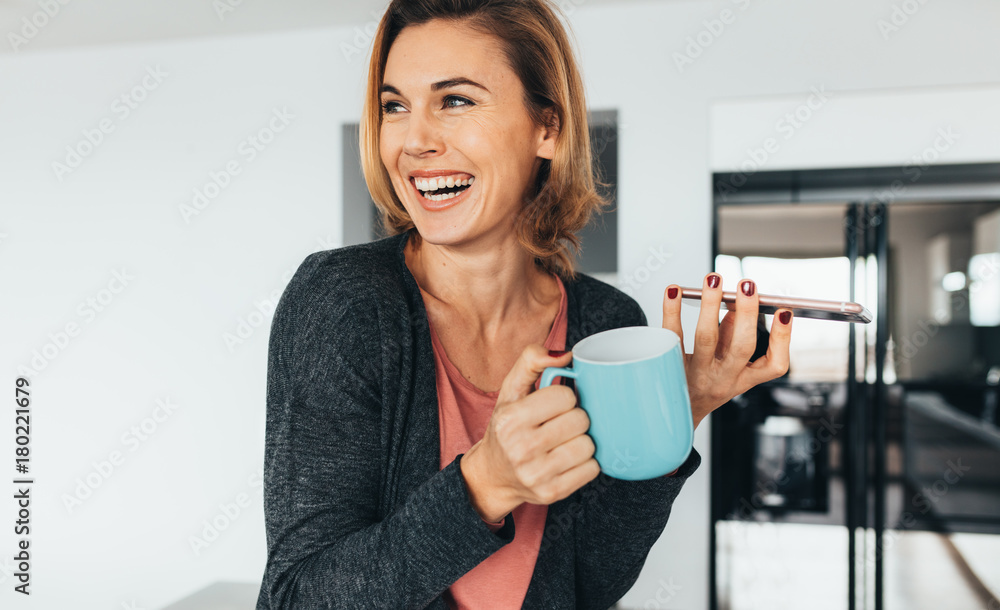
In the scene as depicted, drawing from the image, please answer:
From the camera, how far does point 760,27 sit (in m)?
2.59

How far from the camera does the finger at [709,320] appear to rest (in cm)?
76

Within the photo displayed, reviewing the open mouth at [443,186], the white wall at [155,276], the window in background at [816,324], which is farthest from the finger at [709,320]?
the white wall at [155,276]

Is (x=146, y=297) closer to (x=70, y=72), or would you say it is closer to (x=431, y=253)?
(x=70, y=72)

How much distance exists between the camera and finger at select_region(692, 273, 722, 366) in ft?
2.50

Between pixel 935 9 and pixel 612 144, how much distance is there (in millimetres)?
1268

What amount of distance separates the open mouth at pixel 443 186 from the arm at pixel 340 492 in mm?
206

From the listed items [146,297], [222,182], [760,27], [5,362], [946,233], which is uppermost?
[760,27]

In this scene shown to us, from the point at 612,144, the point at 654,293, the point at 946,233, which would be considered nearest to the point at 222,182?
the point at 612,144

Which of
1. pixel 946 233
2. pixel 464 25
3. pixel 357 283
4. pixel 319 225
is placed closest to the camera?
pixel 357 283

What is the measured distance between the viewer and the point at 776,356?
0.79m

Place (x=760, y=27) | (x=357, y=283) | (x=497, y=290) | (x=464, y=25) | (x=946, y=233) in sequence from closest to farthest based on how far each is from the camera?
(x=357, y=283)
(x=464, y=25)
(x=497, y=290)
(x=946, y=233)
(x=760, y=27)

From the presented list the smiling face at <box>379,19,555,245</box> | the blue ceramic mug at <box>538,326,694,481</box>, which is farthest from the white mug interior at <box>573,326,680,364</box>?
the smiling face at <box>379,19,555,245</box>

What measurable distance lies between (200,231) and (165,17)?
889 millimetres

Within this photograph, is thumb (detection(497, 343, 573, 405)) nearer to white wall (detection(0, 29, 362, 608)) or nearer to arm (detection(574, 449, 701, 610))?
arm (detection(574, 449, 701, 610))
